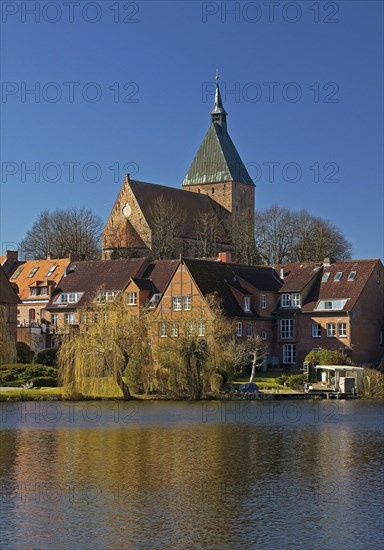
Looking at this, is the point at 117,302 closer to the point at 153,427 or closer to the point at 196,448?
the point at 153,427

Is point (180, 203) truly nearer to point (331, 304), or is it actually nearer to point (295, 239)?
point (295, 239)

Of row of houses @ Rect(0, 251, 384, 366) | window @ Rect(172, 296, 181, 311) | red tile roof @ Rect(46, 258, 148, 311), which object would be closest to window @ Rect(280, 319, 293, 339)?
row of houses @ Rect(0, 251, 384, 366)

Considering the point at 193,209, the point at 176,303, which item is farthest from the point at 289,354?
the point at 193,209

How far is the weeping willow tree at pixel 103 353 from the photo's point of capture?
62.2 m

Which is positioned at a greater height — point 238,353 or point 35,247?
point 35,247

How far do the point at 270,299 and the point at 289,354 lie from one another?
4572mm

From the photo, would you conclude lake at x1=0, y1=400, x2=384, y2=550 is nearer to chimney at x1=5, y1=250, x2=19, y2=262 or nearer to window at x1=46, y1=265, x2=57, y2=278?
window at x1=46, y1=265, x2=57, y2=278

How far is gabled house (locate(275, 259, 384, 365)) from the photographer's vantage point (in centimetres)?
8194

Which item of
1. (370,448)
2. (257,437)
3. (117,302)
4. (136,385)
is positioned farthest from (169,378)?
(370,448)

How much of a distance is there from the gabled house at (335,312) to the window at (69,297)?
1779cm

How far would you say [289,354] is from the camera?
3339 inches

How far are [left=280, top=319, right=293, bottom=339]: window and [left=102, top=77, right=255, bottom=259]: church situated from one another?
1544 inches

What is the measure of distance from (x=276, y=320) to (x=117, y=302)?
21.6 m

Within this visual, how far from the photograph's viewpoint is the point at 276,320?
280 feet
